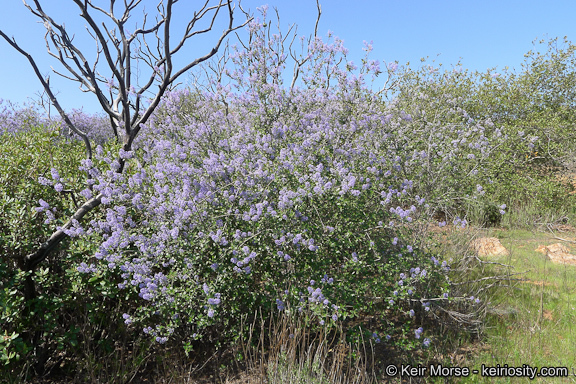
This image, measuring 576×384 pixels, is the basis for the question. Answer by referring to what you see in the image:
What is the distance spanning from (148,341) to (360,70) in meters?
4.00

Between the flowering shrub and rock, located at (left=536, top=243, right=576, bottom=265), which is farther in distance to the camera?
rock, located at (left=536, top=243, right=576, bottom=265)

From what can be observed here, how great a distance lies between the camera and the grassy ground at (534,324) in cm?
392

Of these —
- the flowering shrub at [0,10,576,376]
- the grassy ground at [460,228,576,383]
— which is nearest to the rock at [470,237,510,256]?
the grassy ground at [460,228,576,383]

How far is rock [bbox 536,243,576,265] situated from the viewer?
659cm

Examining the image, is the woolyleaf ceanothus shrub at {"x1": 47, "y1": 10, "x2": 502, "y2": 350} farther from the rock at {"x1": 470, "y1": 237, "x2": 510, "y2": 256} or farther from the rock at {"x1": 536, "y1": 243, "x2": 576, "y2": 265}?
the rock at {"x1": 536, "y1": 243, "x2": 576, "y2": 265}

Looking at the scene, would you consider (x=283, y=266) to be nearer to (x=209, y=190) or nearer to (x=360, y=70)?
(x=209, y=190)

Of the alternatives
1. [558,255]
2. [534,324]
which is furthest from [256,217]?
[558,255]

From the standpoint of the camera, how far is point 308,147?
368cm

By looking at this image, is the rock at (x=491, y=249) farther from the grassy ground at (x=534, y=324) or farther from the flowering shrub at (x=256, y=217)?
the flowering shrub at (x=256, y=217)

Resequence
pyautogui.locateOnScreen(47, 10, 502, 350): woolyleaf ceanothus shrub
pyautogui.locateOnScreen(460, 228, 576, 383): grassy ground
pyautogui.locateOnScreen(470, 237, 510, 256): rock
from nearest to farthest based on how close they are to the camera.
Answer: pyautogui.locateOnScreen(47, 10, 502, 350): woolyleaf ceanothus shrub, pyautogui.locateOnScreen(460, 228, 576, 383): grassy ground, pyautogui.locateOnScreen(470, 237, 510, 256): rock

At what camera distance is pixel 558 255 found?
22.2ft

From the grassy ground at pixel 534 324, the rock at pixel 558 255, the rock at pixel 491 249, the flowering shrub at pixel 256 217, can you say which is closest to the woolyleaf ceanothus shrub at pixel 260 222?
the flowering shrub at pixel 256 217

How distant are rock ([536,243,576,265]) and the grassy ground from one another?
28 centimetres

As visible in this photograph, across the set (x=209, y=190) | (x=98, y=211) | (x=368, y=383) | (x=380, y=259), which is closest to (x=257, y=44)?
(x=209, y=190)
